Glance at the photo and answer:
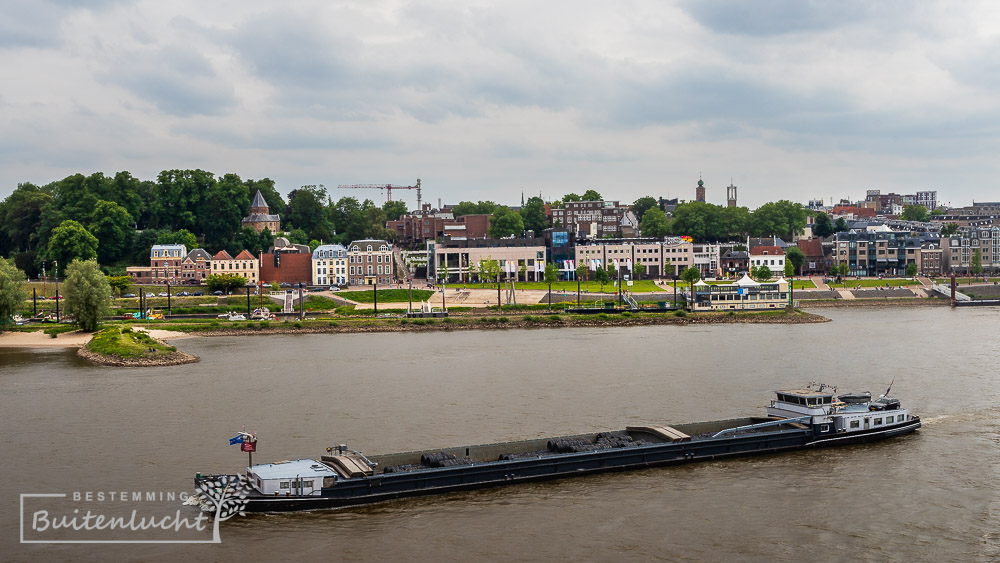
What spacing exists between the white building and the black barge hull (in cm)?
8128

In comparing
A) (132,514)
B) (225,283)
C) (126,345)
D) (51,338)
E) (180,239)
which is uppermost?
(180,239)

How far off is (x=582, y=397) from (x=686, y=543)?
16997 mm

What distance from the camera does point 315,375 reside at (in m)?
45.7

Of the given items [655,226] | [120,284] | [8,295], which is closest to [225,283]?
[120,284]

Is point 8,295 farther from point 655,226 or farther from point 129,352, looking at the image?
point 655,226

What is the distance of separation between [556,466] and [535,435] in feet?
15.0

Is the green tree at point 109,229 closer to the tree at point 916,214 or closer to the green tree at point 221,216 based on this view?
the green tree at point 221,216

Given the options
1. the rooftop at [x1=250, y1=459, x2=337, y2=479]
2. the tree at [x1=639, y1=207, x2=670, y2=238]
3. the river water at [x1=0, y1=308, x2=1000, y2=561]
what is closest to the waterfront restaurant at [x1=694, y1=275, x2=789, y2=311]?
the river water at [x1=0, y1=308, x2=1000, y2=561]

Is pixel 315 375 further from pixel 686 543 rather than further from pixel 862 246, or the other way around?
pixel 862 246

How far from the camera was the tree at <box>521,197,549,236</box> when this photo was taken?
503ft

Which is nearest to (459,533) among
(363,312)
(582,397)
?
(582,397)

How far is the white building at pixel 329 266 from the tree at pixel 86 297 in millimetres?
41209

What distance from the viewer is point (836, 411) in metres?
31.4

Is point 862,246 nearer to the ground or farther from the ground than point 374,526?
farther from the ground
